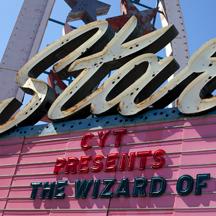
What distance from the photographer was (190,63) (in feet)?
30.1

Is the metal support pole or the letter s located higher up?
the metal support pole

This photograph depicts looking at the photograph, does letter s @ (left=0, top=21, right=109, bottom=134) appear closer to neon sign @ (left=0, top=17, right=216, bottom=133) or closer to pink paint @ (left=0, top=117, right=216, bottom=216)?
neon sign @ (left=0, top=17, right=216, bottom=133)

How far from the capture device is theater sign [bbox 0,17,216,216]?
8.31 metres

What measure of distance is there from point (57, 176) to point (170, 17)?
34.1 ft

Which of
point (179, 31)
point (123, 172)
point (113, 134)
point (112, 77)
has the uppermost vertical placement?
point (179, 31)

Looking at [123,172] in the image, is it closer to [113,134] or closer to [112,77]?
[113,134]

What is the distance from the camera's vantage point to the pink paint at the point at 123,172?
8.05 m

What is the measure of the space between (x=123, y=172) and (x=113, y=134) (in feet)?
2.85

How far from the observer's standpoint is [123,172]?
890cm

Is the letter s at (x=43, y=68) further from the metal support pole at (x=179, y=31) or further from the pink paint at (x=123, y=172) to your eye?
the metal support pole at (x=179, y=31)

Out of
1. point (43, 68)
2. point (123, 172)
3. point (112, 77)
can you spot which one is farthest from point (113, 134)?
point (43, 68)

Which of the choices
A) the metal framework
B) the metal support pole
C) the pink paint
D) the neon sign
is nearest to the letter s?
the neon sign

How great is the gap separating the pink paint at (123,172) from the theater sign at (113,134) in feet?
0.06

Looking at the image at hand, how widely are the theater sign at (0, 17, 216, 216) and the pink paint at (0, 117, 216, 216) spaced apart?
0.02 metres
